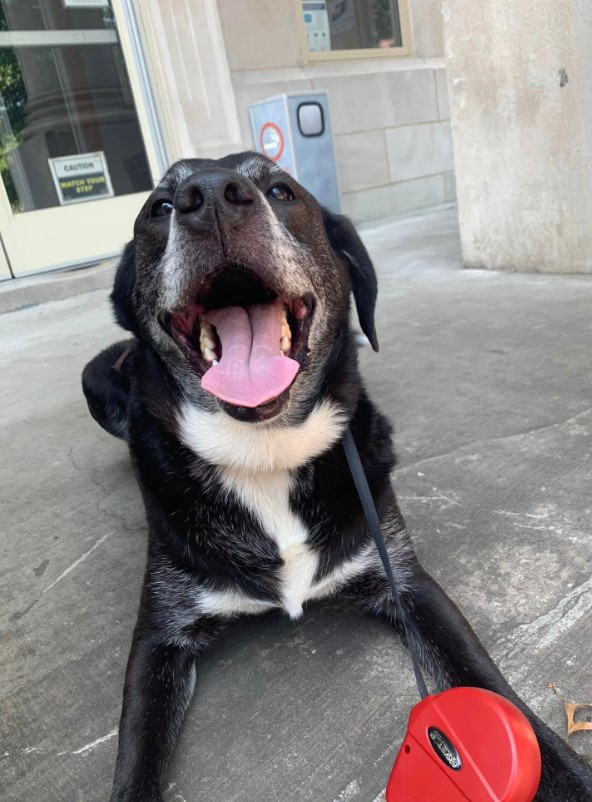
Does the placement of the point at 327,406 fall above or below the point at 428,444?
above

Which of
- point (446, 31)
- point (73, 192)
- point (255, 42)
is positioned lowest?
point (73, 192)

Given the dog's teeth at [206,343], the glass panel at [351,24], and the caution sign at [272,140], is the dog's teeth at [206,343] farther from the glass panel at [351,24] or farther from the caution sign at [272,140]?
the glass panel at [351,24]

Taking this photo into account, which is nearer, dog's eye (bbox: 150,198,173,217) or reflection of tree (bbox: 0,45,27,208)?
dog's eye (bbox: 150,198,173,217)

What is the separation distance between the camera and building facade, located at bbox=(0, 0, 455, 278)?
5.99 meters

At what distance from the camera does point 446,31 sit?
4703 mm

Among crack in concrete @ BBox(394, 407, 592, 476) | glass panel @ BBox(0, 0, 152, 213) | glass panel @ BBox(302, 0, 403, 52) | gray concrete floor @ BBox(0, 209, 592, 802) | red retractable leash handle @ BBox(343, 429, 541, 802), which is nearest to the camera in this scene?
red retractable leash handle @ BBox(343, 429, 541, 802)

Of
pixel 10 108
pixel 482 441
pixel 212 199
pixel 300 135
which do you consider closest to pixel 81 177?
pixel 10 108

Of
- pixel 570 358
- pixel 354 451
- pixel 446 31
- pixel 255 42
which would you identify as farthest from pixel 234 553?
pixel 255 42

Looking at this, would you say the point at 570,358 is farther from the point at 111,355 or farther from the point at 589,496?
the point at 111,355

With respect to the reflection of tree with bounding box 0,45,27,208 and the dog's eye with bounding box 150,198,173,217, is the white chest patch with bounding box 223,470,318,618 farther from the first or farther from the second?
the reflection of tree with bounding box 0,45,27,208

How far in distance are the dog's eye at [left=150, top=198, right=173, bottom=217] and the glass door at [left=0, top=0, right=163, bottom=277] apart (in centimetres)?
510

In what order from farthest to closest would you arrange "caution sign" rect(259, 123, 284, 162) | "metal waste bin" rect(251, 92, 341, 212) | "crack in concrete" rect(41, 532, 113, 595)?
"caution sign" rect(259, 123, 284, 162) < "metal waste bin" rect(251, 92, 341, 212) < "crack in concrete" rect(41, 532, 113, 595)

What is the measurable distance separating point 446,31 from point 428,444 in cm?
376

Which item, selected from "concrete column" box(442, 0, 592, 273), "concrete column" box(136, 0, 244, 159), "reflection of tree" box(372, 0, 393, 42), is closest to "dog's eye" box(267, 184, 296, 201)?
"concrete column" box(442, 0, 592, 273)
